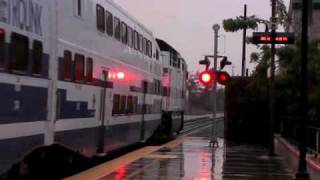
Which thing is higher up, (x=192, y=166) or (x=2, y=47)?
(x=2, y=47)

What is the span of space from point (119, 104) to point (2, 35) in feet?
31.4

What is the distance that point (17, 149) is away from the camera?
34.9ft

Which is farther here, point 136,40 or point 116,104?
point 136,40

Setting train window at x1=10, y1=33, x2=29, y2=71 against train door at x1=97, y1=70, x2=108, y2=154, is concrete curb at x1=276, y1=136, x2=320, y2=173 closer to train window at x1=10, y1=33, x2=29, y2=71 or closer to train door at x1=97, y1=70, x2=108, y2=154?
train door at x1=97, y1=70, x2=108, y2=154

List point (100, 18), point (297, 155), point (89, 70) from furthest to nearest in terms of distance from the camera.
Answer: point (297, 155) < point (100, 18) < point (89, 70)

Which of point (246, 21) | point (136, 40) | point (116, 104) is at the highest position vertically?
point (246, 21)

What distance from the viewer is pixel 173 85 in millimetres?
32875

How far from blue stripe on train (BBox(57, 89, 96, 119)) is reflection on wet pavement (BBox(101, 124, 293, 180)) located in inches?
57.9

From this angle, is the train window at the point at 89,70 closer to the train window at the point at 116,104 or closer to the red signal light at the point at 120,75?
the train window at the point at 116,104

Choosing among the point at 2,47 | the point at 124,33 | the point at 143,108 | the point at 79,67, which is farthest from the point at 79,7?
the point at 143,108

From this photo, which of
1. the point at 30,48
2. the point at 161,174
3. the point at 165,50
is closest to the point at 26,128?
the point at 30,48

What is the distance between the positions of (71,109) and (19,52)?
10.9ft

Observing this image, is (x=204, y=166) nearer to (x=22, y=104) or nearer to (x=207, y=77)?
(x=207, y=77)

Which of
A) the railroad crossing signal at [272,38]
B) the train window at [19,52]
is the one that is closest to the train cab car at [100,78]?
the train window at [19,52]
